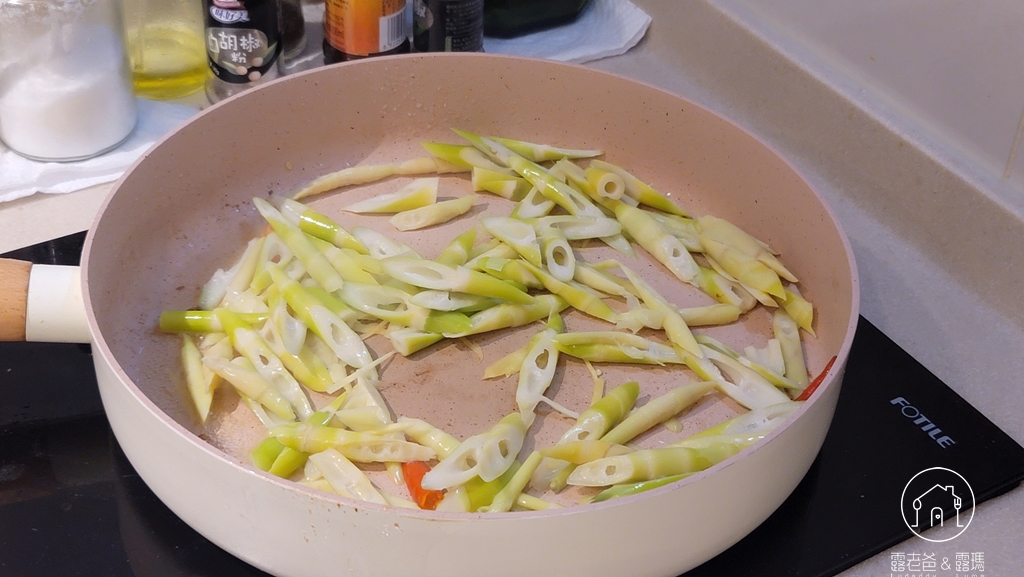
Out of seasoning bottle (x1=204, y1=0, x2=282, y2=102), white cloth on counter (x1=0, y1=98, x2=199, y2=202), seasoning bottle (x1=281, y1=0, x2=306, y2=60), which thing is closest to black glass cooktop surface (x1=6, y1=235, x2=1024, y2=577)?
white cloth on counter (x1=0, y1=98, x2=199, y2=202)

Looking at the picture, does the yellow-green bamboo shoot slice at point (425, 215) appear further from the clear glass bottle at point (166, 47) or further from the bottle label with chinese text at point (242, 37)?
the clear glass bottle at point (166, 47)

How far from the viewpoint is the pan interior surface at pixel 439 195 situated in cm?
81

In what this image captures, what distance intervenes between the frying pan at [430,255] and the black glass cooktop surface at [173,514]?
49 mm

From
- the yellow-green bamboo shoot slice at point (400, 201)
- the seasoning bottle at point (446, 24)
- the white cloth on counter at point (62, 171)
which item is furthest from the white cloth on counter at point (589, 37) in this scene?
the white cloth on counter at point (62, 171)

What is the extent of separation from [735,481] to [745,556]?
129 mm

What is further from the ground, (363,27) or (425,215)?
(363,27)

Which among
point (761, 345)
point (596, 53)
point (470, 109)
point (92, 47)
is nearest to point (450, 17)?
point (470, 109)

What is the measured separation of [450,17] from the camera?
113cm

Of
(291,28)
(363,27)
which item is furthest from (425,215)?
(291,28)

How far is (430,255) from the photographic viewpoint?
0.96m

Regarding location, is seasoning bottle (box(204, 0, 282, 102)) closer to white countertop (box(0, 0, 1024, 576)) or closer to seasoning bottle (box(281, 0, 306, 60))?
seasoning bottle (box(281, 0, 306, 60))

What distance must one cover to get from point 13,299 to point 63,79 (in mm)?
361

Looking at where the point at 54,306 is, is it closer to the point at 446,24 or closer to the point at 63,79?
the point at 63,79

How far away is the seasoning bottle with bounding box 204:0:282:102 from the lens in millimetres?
1033
